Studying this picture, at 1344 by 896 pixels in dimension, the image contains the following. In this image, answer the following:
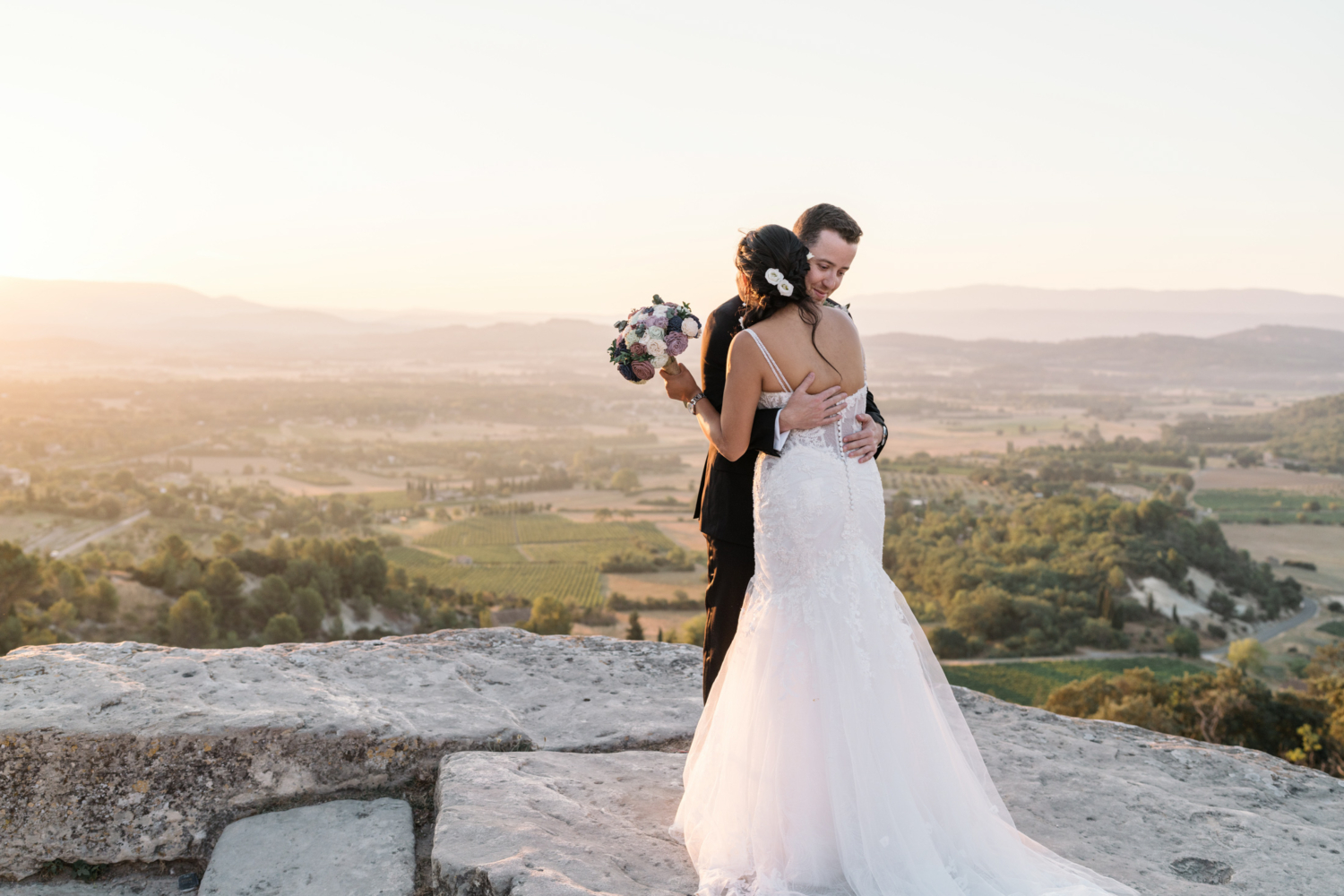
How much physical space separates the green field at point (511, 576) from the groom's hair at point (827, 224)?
39.8m

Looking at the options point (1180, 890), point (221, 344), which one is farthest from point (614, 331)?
point (221, 344)

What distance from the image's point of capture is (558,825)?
3016mm

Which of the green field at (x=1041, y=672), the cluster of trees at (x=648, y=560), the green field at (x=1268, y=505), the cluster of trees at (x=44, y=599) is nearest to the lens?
the cluster of trees at (x=44, y=599)

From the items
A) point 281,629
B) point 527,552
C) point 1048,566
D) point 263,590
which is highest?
point 263,590

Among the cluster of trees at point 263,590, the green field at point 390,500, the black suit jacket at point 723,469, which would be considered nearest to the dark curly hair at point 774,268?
the black suit jacket at point 723,469

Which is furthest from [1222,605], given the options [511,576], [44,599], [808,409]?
[44,599]

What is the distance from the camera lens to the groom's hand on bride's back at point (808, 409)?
3012 mm

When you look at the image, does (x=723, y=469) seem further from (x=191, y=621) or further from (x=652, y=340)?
(x=191, y=621)

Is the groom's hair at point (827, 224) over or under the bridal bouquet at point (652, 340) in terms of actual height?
over

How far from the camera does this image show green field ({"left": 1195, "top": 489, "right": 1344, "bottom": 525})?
6419 centimetres

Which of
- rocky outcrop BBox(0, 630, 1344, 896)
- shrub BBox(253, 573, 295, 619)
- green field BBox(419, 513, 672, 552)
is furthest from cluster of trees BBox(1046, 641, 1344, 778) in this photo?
green field BBox(419, 513, 672, 552)

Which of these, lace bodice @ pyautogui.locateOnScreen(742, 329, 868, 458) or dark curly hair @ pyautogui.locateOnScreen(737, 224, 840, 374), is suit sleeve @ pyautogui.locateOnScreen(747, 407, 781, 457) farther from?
dark curly hair @ pyautogui.locateOnScreen(737, 224, 840, 374)

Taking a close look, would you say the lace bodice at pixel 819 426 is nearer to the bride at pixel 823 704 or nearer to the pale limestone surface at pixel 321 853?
the bride at pixel 823 704

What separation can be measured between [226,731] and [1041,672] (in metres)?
40.7
